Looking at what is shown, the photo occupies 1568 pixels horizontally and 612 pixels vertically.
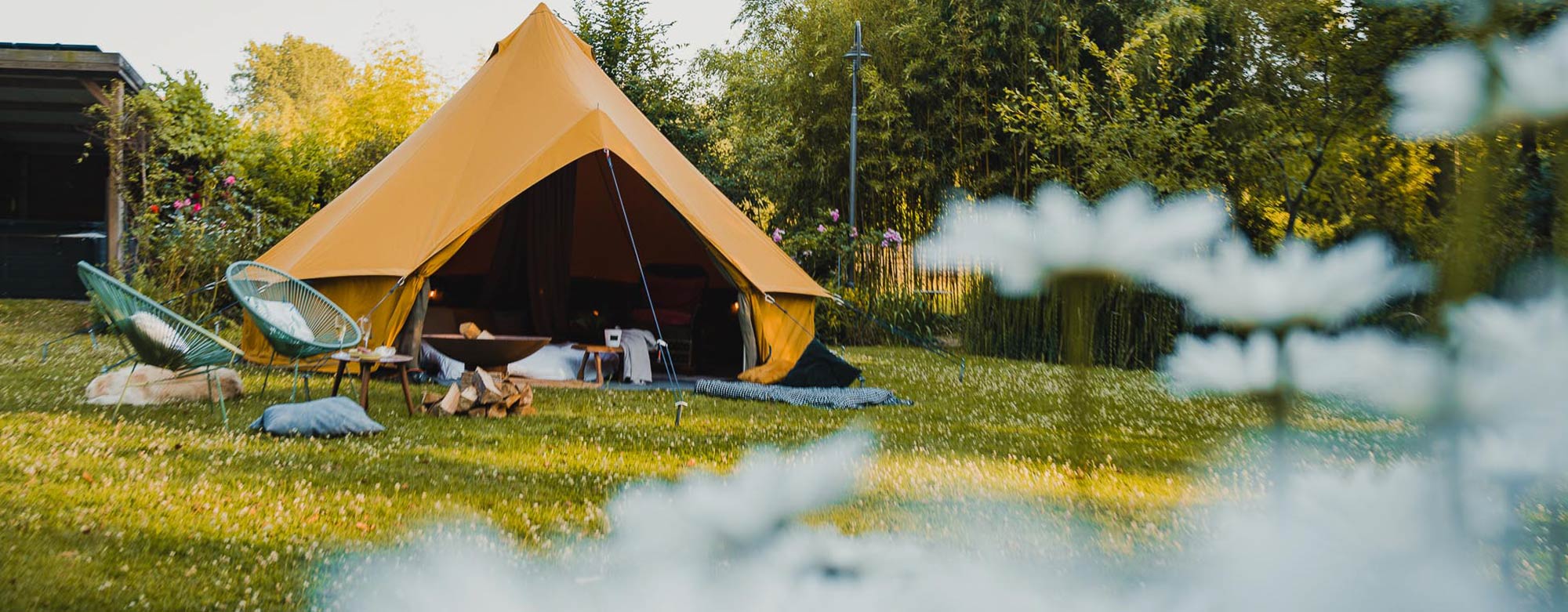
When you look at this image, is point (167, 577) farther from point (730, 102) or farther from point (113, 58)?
point (730, 102)

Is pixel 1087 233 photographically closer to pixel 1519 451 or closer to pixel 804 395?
pixel 1519 451

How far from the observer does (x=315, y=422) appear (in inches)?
186

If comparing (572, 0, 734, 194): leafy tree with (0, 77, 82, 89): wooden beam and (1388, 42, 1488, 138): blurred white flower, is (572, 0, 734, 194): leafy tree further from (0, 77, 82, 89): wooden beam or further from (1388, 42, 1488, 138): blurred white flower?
(1388, 42, 1488, 138): blurred white flower

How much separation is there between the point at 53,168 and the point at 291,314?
43.1 feet

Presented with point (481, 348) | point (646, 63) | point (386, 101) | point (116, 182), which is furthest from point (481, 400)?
point (386, 101)

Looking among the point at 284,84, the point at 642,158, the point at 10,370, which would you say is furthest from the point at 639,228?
the point at 284,84

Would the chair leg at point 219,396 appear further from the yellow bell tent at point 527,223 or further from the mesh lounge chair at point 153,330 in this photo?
the yellow bell tent at point 527,223

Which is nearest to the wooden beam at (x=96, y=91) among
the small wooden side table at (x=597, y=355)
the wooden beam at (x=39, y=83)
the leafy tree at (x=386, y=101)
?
the wooden beam at (x=39, y=83)

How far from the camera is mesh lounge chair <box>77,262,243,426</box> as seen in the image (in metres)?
4.95

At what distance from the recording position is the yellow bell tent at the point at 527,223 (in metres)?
7.06

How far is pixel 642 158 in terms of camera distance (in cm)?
745

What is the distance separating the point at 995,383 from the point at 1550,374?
25.0 feet

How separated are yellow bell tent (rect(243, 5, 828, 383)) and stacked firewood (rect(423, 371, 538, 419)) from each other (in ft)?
4.42

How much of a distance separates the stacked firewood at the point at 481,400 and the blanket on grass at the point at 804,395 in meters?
1.43
